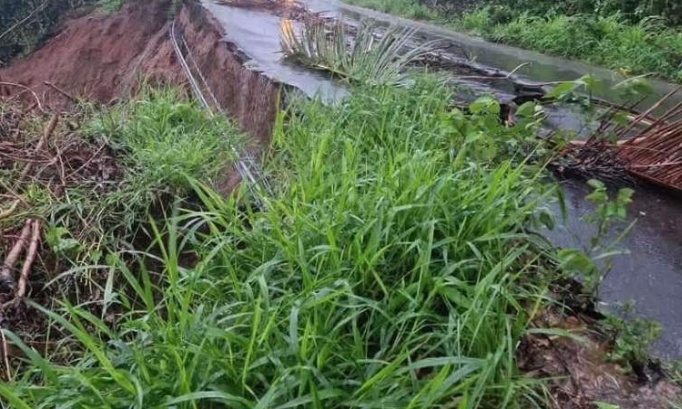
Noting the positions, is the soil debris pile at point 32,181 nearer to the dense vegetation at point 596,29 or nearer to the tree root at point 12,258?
the tree root at point 12,258

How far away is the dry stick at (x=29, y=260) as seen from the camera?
105 inches

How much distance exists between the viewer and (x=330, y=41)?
543cm

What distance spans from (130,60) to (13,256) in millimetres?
7688

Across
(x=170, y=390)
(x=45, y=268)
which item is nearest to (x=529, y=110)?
(x=170, y=390)

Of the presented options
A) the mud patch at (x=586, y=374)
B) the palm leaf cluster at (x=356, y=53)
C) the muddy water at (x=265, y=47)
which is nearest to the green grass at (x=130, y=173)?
the muddy water at (x=265, y=47)

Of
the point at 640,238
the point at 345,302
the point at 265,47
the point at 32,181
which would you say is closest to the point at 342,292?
the point at 345,302

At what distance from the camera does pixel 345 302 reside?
74.4 inches

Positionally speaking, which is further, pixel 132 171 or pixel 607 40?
pixel 607 40

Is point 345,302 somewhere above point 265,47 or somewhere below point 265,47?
above

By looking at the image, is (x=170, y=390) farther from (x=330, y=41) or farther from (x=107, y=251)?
(x=330, y=41)

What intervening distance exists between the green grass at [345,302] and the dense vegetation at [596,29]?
633 cm

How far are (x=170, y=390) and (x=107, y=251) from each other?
1.66 meters

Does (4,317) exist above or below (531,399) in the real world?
below

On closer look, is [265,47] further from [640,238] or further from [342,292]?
[342,292]
